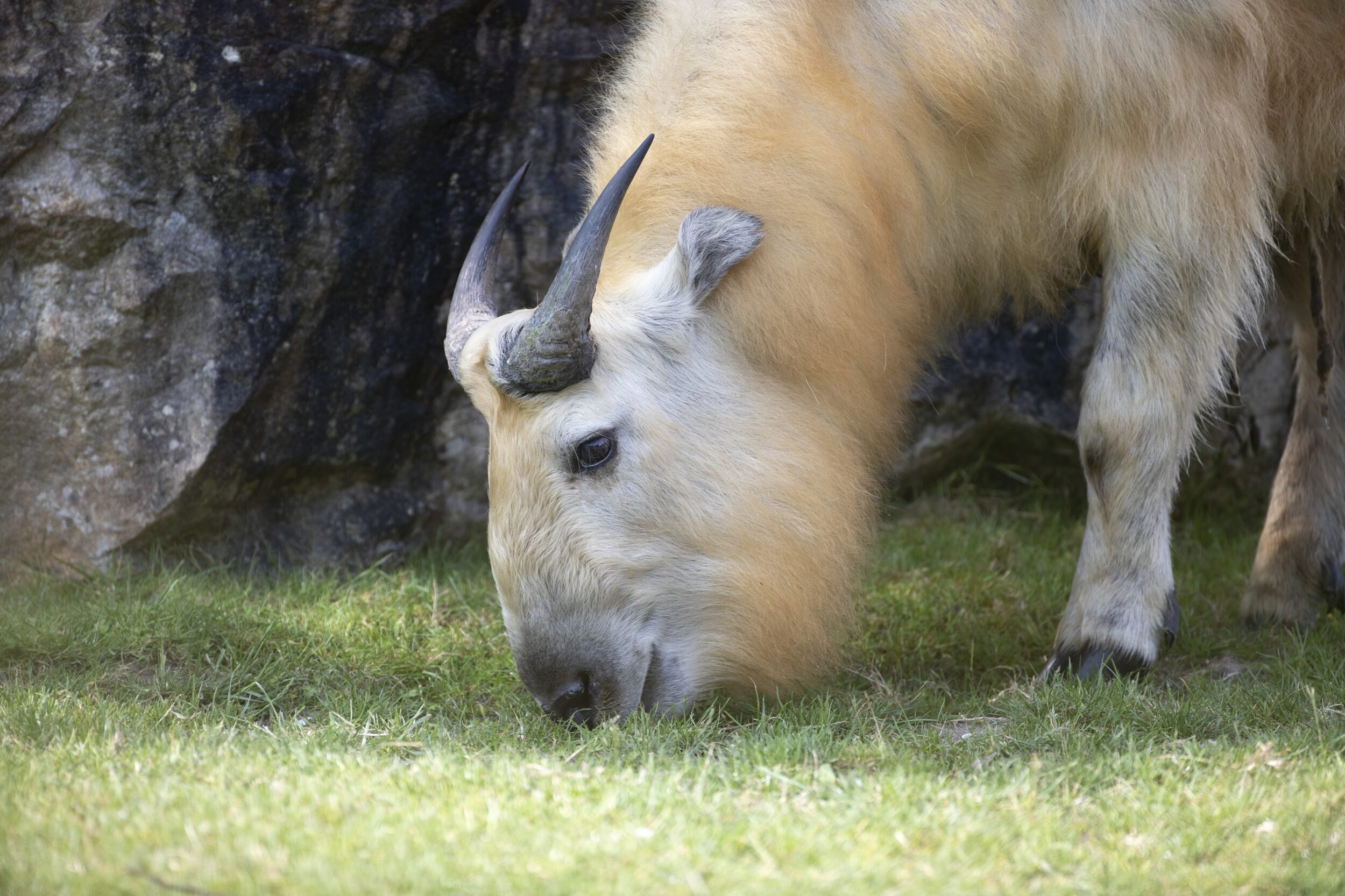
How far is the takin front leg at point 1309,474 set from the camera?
14.6 ft

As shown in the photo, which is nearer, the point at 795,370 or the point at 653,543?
the point at 653,543

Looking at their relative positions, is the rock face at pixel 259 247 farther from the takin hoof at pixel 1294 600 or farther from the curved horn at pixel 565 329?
the curved horn at pixel 565 329

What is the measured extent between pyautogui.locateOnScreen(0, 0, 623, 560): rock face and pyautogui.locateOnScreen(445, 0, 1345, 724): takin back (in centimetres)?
106

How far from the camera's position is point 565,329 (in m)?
3.17

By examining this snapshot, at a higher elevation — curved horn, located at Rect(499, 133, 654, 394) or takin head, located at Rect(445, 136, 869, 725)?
curved horn, located at Rect(499, 133, 654, 394)

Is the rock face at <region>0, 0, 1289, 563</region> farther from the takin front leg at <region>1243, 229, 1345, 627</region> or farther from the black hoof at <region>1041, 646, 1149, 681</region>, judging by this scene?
the black hoof at <region>1041, 646, 1149, 681</region>

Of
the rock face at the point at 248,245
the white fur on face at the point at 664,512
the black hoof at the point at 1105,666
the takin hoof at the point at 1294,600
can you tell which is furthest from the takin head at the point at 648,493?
the takin hoof at the point at 1294,600

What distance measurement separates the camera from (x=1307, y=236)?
447 cm

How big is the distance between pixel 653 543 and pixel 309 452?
2.04m

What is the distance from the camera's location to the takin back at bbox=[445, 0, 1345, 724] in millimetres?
3262

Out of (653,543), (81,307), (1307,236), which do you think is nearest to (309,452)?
(81,307)

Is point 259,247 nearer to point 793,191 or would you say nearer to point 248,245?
point 248,245

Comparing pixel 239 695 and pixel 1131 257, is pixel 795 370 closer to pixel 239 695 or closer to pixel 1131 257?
pixel 1131 257

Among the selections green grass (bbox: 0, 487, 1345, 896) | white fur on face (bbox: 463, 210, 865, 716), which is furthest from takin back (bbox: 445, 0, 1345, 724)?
green grass (bbox: 0, 487, 1345, 896)
